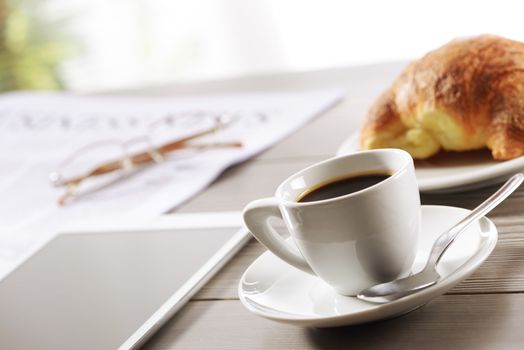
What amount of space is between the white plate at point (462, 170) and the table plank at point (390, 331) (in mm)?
191

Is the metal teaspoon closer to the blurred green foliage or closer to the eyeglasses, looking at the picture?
the eyeglasses

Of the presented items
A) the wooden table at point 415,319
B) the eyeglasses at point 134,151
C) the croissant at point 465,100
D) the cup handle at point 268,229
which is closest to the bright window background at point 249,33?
the eyeglasses at point 134,151

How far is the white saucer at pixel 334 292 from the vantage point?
51cm

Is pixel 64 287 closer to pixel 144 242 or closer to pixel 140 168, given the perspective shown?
pixel 144 242

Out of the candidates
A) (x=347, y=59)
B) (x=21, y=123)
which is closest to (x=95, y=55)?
(x=347, y=59)

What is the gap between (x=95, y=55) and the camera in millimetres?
4301

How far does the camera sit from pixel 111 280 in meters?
0.74

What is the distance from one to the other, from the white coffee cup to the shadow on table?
35mm

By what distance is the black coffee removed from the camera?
589 millimetres

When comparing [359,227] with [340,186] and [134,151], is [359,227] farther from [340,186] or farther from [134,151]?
[134,151]

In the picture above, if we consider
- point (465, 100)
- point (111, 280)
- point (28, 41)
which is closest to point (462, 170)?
point (465, 100)

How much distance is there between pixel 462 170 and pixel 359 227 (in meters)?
0.28

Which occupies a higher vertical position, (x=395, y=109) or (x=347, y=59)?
(x=395, y=109)

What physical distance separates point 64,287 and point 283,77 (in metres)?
0.90
